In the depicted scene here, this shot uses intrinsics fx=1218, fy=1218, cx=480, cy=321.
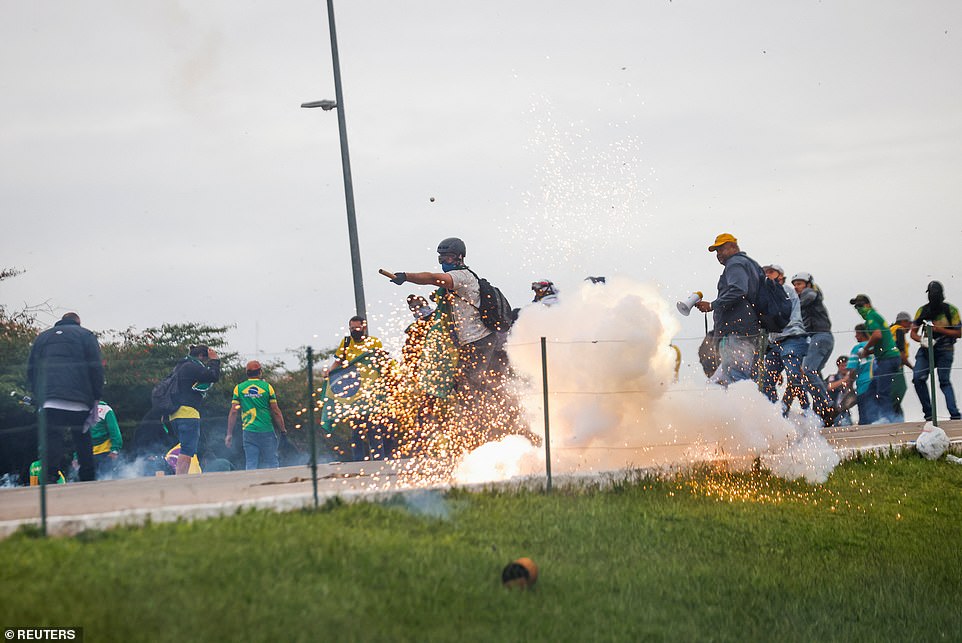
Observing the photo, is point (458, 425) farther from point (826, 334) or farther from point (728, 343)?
point (826, 334)

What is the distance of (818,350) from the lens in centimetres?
1678

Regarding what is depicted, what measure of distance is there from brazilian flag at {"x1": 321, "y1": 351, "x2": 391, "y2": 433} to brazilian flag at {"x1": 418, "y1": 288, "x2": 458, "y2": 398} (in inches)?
25.5

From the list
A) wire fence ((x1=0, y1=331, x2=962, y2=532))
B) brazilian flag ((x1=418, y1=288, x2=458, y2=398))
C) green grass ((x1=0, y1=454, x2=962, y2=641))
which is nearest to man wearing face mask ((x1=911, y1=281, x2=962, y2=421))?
green grass ((x1=0, y1=454, x2=962, y2=641))

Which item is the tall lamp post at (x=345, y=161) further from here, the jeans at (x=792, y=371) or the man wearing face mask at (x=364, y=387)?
the jeans at (x=792, y=371)

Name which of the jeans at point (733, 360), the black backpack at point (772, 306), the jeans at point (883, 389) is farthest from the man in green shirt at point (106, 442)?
the jeans at point (883, 389)

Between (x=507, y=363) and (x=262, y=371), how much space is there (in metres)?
4.37

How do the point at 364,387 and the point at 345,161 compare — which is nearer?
the point at 364,387

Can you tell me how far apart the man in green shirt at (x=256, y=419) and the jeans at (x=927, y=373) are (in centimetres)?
909

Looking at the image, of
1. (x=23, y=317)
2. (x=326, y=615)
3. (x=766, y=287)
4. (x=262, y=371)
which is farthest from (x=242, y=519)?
(x=23, y=317)

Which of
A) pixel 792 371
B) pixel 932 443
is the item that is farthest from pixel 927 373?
pixel 792 371

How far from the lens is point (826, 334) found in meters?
16.8

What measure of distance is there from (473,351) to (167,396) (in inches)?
169

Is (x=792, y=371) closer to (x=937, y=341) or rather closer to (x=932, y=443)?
(x=932, y=443)

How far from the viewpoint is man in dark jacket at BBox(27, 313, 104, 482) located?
43.1 feet
